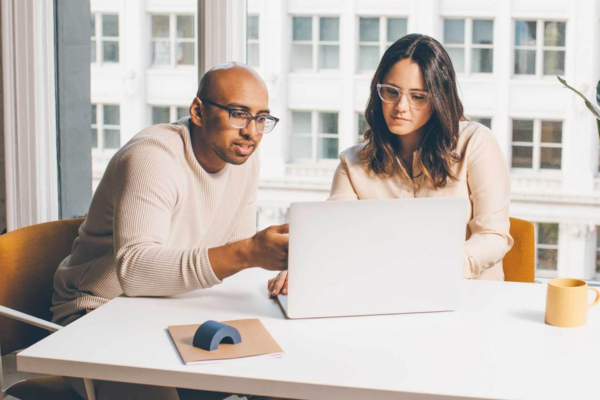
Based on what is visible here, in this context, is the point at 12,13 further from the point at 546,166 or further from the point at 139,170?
the point at 546,166

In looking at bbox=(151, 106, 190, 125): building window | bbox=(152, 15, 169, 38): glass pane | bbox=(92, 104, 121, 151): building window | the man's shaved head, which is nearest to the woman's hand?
the man's shaved head

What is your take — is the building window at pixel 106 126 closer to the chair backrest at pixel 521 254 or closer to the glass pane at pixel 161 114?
the glass pane at pixel 161 114

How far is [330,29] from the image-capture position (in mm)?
2605

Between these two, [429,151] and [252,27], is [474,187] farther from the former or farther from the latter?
[252,27]

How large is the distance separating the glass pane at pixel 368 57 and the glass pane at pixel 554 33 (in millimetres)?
614

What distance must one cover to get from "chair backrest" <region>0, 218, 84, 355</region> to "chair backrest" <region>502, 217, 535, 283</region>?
52.4 inches

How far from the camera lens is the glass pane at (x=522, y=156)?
2.54 metres

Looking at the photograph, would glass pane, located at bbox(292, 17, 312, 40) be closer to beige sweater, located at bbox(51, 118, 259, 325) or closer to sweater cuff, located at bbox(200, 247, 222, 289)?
beige sweater, located at bbox(51, 118, 259, 325)

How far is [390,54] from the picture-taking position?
2.07 meters

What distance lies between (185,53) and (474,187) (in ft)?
4.59

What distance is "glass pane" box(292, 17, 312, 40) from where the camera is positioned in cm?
262

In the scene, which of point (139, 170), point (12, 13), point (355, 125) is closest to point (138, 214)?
point (139, 170)

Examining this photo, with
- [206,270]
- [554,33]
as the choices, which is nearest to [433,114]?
[554,33]

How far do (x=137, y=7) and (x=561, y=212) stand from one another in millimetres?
1907
